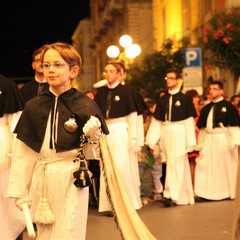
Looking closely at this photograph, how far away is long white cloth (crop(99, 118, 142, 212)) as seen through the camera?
13.9 meters

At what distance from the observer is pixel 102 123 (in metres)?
7.61

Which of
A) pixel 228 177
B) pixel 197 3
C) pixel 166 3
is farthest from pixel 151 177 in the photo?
pixel 166 3

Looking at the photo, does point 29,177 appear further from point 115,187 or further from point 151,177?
point 151,177

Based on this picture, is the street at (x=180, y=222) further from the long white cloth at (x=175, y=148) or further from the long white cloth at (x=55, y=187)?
the long white cloth at (x=55, y=187)

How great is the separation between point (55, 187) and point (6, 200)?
2670 mm

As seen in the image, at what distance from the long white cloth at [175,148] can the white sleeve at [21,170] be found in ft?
25.1

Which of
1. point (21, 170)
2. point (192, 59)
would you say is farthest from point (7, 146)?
point (192, 59)

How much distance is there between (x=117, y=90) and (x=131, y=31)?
1490 inches

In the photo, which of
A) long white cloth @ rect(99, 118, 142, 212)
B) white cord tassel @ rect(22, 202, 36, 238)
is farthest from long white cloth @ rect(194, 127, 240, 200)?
white cord tassel @ rect(22, 202, 36, 238)

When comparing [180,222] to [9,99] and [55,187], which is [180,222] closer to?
[9,99]

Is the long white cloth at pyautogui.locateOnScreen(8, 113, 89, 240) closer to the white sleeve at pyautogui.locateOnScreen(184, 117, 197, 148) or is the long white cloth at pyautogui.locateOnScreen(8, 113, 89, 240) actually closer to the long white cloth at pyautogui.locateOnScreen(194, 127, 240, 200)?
the white sleeve at pyautogui.locateOnScreen(184, 117, 197, 148)

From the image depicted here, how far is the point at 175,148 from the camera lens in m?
15.1

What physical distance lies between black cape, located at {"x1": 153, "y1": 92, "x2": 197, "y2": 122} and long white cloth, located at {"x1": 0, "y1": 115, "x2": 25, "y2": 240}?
5457 millimetres

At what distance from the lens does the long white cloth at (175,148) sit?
15008 millimetres
